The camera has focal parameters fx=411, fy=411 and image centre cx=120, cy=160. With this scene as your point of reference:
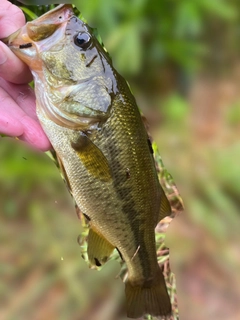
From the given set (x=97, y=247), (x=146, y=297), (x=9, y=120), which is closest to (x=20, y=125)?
(x=9, y=120)

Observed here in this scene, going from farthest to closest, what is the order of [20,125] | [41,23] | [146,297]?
[146,297] → [20,125] → [41,23]

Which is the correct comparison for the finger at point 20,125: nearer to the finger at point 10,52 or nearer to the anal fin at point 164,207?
the finger at point 10,52

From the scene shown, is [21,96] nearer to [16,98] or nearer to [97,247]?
[16,98]

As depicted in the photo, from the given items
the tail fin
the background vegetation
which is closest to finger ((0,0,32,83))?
the tail fin

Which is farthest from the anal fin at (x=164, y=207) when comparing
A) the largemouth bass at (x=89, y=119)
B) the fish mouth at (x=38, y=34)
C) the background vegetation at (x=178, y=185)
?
the background vegetation at (x=178, y=185)

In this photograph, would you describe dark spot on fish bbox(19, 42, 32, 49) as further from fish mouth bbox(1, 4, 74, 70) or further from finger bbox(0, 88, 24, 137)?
finger bbox(0, 88, 24, 137)
